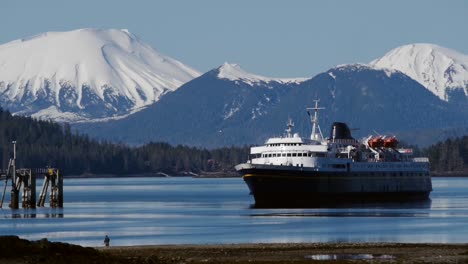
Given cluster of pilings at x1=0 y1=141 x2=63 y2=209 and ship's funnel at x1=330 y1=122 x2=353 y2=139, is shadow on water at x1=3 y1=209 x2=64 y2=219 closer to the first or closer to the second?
cluster of pilings at x1=0 y1=141 x2=63 y2=209

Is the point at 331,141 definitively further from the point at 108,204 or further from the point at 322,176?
the point at 108,204

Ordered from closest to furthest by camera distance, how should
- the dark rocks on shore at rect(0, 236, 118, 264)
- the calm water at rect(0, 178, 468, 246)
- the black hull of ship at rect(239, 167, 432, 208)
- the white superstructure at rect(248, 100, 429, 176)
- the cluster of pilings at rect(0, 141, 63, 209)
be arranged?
the dark rocks on shore at rect(0, 236, 118, 264), the calm water at rect(0, 178, 468, 246), the cluster of pilings at rect(0, 141, 63, 209), the black hull of ship at rect(239, 167, 432, 208), the white superstructure at rect(248, 100, 429, 176)

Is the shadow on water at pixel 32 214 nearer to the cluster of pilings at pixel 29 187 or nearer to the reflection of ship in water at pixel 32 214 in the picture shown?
the reflection of ship in water at pixel 32 214

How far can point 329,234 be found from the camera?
83875 millimetres

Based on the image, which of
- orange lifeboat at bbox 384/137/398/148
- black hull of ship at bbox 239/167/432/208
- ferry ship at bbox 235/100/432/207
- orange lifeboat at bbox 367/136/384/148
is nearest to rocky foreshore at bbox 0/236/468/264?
black hull of ship at bbox 239/167/432/208

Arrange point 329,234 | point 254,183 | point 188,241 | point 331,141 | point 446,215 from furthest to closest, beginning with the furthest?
point 331,141
point 254,183
point 446,215
point 329,234
point 188,241

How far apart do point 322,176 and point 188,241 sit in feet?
207

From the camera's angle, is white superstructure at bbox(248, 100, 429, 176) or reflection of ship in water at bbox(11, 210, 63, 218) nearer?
reflection of ship in water at bbox(11, 210, 63, 218)

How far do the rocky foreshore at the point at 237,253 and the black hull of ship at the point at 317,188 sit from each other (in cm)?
5751

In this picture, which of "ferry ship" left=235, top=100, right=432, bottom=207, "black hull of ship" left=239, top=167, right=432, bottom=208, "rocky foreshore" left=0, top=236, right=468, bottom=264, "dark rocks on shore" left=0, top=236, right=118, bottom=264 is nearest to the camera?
"dark rocks on shore" left=0, top=236, right=118, bottom=264

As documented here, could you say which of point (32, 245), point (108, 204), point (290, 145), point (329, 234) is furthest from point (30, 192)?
point (32, 245)

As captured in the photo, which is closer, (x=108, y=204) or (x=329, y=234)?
(x=329, y=234)

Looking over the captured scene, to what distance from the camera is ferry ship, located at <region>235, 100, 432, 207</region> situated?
136 metres

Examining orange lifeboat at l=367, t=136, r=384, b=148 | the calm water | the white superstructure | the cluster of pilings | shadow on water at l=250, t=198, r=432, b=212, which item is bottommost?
the calm water
